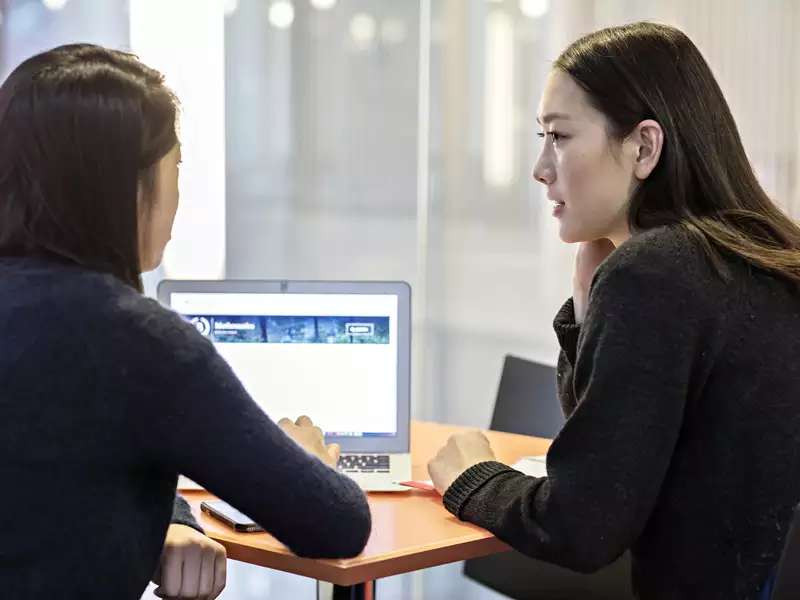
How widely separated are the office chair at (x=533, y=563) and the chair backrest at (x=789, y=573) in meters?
1.03

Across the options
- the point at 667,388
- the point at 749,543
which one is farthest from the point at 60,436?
the point at 749,543

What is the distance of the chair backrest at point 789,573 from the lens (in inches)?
47.8

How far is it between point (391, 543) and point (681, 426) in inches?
17.0

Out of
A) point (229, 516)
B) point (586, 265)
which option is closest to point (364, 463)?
point (229, 516)

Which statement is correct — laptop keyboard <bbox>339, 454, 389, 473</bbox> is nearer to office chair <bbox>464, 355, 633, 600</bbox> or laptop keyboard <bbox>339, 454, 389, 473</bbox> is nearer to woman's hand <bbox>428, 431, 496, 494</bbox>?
woman's hand <bbox>428, 431, 496, 494</bbox>

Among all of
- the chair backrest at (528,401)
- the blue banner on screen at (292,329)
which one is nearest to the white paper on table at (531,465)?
the blue banner on screen at (292,329)

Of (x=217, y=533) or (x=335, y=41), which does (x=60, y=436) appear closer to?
(x=217, y=533)

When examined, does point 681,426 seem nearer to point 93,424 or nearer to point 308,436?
point 308,436

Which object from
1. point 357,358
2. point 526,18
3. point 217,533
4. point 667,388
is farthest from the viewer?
point 526,18

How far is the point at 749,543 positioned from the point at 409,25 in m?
2.20

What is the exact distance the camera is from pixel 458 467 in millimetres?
1686

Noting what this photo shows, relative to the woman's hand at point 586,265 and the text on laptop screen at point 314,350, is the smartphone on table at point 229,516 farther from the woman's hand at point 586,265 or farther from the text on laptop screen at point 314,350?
the woman's hand at point 586,265

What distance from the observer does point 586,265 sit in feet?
6.22

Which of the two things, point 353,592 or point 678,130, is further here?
point 353,592
